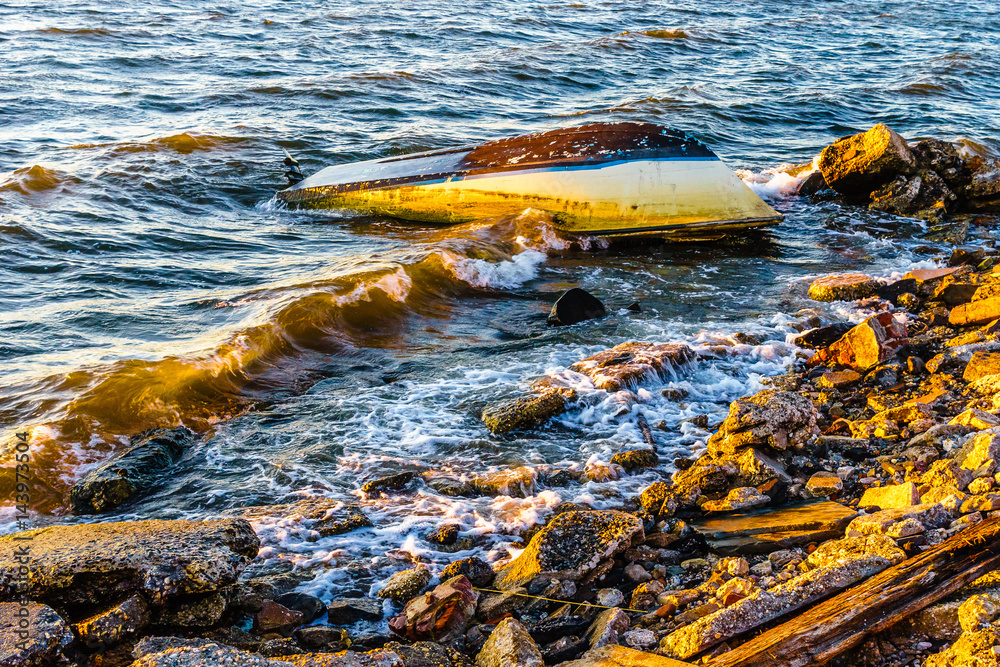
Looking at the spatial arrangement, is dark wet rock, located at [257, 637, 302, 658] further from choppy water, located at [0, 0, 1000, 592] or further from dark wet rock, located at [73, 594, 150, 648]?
choppy water, located at [0, 0, 1000, 592]

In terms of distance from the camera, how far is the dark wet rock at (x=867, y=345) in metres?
5.87

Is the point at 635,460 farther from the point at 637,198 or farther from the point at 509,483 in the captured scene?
the point at 637,198

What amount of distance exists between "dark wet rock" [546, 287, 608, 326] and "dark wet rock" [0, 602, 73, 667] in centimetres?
511

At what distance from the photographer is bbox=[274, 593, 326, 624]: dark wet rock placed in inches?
142

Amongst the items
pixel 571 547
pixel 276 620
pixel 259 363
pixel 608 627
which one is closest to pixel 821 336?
pixel 571 547

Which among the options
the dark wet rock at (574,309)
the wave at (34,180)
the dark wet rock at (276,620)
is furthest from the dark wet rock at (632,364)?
the wave at (34,180)

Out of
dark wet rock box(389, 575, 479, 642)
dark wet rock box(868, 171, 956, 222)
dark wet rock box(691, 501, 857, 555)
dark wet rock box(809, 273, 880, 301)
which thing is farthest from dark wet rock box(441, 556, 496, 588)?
dark wet rock box(868, 171, 956, 222)

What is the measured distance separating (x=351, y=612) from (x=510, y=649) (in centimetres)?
91

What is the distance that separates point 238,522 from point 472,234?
658 cm

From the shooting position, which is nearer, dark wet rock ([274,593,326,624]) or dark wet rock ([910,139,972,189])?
dark wet rock ([274,593,326,624])

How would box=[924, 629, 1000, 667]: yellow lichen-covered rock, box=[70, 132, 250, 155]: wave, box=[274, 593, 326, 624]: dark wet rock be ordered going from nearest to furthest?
box=[924, 629, 1000, 667]: yellow lichen-covered rock → box=[274, 593, 326, 624]: dark wet rock → box=[70, 132, 250, 155]: wave

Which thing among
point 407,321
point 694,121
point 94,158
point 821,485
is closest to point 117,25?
point 94,158

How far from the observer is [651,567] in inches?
148

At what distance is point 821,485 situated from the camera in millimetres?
4301
